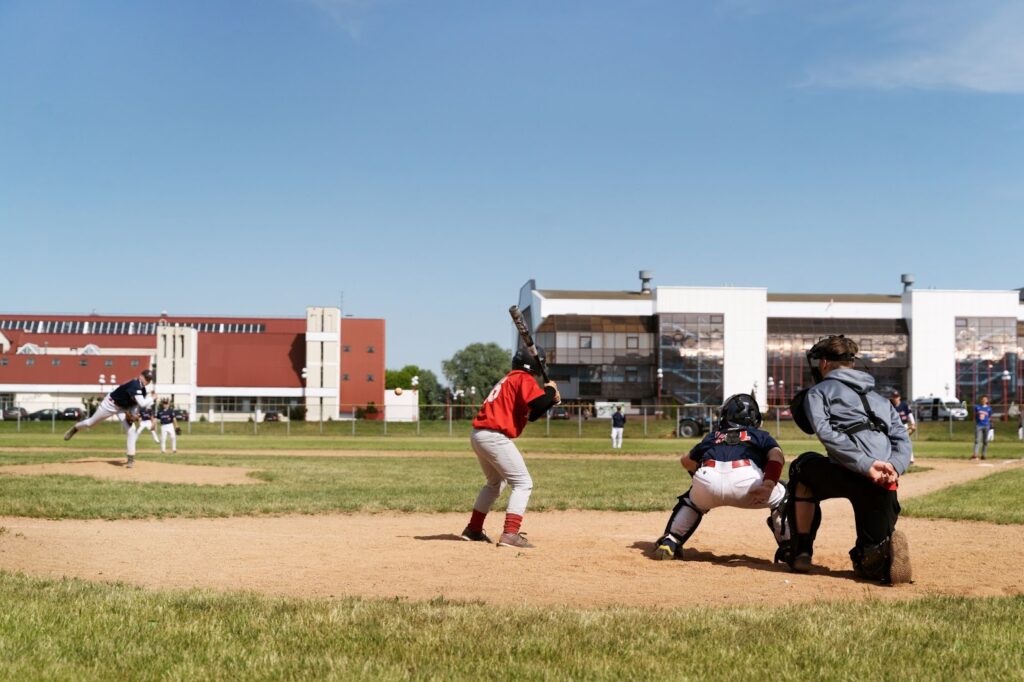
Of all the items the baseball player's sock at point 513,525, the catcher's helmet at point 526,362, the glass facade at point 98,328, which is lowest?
the baseball player's sock at point 513,525

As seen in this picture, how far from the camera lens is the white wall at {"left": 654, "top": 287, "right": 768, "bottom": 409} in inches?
3396

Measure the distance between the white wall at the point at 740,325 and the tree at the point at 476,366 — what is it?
52.9 meters

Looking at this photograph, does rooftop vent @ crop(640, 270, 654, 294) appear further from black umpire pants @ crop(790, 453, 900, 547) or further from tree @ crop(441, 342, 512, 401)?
black umpire pants @ crop(790, 453, 900, 547)

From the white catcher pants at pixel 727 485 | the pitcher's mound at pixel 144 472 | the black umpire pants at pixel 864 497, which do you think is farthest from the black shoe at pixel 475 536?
the pitcher's mound at pixel 144 472

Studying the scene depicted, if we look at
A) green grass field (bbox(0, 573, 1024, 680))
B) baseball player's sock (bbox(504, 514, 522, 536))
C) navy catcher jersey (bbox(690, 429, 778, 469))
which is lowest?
green grass field (bbox(0, 573, 1024, 680))

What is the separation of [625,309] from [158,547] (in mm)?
79942

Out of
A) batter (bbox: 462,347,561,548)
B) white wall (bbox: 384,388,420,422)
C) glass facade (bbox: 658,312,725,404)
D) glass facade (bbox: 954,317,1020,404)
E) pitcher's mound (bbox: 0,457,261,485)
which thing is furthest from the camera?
glass facade (bbox: 954,317,1020,404)

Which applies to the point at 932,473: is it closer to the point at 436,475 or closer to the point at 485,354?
the point at 436,475

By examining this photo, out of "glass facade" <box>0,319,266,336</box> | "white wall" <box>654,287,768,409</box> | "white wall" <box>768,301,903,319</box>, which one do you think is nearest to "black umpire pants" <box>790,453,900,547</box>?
"white wall" <box>654,287,768,409</box>

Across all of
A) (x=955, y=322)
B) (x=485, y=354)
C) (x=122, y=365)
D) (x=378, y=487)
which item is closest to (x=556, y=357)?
(x=955, y=322)

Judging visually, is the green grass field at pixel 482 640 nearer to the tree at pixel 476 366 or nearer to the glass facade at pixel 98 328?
the glass facade at pixel 98 328

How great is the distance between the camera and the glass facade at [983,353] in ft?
287

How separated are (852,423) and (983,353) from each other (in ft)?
289

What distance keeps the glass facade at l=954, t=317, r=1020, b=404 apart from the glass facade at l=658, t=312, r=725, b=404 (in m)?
19.6
